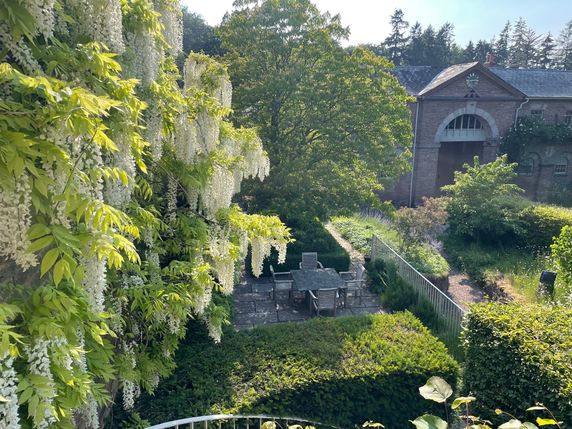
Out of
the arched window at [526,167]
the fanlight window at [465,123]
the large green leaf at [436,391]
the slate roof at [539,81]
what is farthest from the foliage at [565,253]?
the slate roof at [539,81]

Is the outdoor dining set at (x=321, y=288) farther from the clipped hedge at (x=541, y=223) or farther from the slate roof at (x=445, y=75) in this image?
the slate roof at (x=445, y=75)

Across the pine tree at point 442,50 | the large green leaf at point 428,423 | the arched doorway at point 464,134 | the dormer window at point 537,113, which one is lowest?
the large green leaf at point 428,423

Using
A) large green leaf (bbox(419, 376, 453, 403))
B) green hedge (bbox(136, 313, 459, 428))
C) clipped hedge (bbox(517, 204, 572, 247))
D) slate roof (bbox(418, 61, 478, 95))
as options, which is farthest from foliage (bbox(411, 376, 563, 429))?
slate roof (bbox(418, 61, 478, 95))

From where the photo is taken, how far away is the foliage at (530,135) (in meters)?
22.0

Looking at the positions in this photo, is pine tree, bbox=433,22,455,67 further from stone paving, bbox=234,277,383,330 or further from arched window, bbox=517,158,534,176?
stone paving, bbox=234,277,383,330

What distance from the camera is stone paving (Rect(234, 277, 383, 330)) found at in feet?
31.1

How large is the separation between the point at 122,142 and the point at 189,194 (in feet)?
7.04

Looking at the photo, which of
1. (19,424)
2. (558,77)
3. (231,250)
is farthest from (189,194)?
(558,77)

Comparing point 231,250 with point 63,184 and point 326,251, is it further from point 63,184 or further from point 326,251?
point 326,251

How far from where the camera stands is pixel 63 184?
2.55m

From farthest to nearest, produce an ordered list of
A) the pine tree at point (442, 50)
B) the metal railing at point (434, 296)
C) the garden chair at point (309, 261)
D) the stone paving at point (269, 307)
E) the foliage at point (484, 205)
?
the pine tree at point (442, 50)
the foliage at point (484, 205)
the garden chair at point (309, 261)
the stone paving at point (269, 307)
the metal railing at point (434, 296)

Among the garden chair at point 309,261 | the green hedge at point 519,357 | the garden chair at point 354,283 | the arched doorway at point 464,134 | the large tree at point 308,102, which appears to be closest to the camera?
the green hedge at point 519,357

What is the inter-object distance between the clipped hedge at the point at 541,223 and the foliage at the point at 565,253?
10.9 feet

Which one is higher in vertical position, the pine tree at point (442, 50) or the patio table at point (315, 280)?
the pine tree at point (442, 50)
